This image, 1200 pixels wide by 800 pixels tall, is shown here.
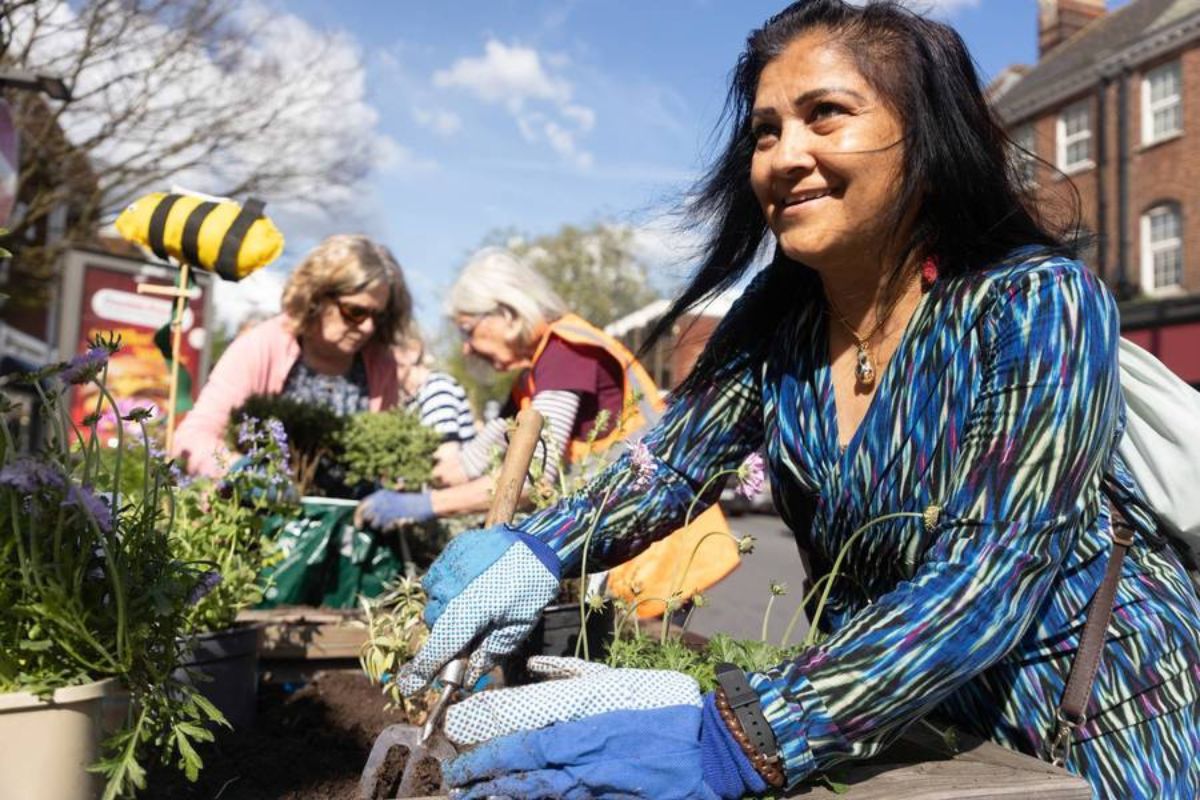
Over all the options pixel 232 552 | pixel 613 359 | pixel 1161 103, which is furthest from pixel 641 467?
pixel 1161 103

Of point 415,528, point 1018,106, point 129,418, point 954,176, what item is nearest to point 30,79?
point 415,528

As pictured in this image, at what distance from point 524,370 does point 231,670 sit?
6.88 ft

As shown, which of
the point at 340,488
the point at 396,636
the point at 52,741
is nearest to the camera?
the point at 52,741

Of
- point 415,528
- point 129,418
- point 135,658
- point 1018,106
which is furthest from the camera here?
point 1018,106

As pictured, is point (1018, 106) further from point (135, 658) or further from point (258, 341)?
point (135, 658)

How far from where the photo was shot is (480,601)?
137cm

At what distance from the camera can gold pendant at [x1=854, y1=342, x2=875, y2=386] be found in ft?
5.02

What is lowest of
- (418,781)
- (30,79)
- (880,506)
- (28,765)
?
(418,781)

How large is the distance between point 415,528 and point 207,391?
97 centimetres

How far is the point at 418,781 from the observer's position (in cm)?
134

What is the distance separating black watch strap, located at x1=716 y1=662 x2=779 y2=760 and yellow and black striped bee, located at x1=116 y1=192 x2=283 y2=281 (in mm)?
2981

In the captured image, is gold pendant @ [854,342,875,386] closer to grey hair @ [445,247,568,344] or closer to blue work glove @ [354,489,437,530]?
blue work glove @ [354,489,437,530]

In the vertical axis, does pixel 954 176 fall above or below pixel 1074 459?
above

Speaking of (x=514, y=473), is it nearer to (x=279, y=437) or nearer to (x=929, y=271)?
(x=929, y=271)
